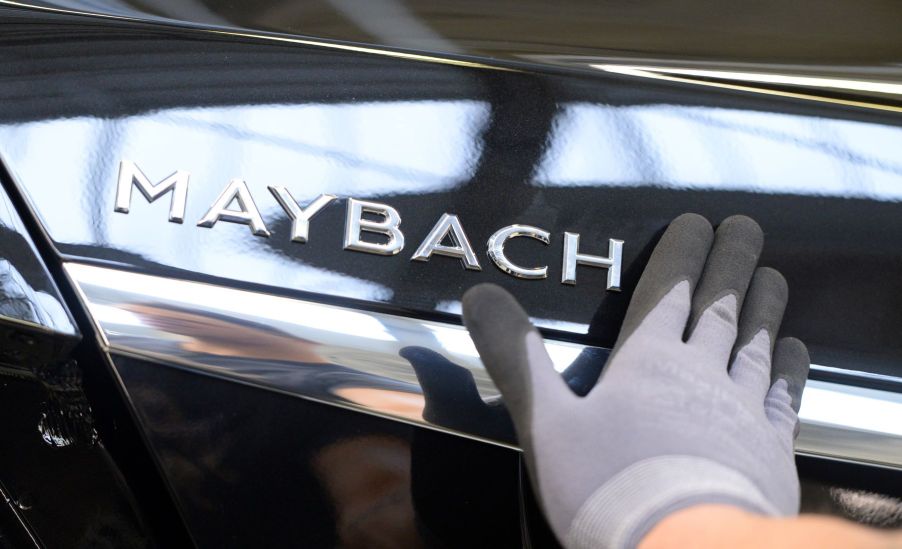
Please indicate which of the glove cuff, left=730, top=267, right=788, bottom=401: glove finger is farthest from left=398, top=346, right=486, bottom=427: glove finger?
A: left=730, top=267, right=788, bottom=401: glove finger

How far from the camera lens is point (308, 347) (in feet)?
2.09

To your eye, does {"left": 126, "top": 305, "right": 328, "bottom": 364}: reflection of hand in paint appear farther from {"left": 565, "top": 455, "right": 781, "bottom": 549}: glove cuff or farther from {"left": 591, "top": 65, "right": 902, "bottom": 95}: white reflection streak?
{"left": 591, "top": 65, "right": 902, "bottom": 95}: white reflection streak

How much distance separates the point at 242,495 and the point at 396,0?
44 cm

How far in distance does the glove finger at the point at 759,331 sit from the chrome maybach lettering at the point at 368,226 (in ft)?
0.44

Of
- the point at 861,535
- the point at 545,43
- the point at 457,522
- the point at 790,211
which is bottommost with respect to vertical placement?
the point at 457,522

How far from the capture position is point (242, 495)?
65 centimetres

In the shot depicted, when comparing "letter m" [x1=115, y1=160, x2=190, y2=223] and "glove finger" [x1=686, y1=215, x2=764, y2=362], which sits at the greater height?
"letter m" [x1=115, y1=160, x2=190, y2=223]

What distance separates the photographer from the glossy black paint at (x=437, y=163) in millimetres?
642

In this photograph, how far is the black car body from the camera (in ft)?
2.08

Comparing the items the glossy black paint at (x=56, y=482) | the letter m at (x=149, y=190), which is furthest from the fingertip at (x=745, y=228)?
the glossy black paint at (x=56, y=482)

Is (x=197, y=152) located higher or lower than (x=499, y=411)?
higher

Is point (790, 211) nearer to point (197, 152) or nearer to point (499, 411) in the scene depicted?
point (499, 411)

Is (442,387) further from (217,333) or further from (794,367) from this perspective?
(794,367)

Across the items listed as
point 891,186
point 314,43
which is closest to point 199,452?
point 314,43
